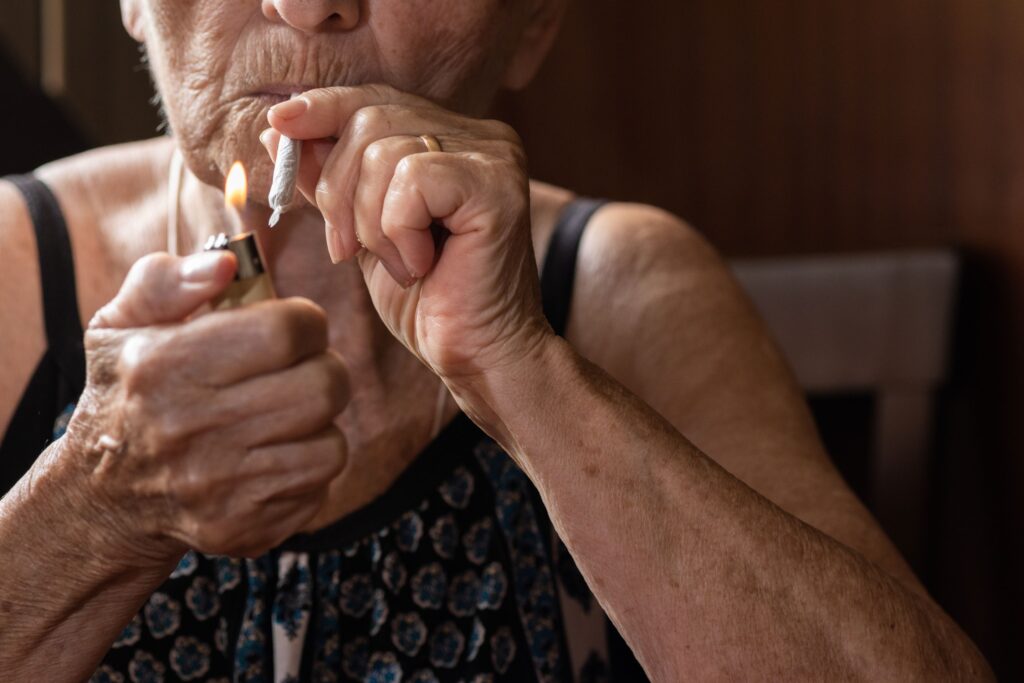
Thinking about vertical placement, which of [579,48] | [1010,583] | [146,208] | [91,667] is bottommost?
[1010,583]

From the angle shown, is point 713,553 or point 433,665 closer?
point 713,553

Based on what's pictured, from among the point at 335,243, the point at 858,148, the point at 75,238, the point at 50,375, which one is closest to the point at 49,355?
the point at 50,375

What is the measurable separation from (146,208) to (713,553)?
78 cm

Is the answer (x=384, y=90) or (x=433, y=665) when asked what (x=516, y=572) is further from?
(x=384, y=90)

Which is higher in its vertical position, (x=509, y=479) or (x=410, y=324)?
(x=410, y=324)

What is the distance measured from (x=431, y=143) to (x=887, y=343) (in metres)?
1.54

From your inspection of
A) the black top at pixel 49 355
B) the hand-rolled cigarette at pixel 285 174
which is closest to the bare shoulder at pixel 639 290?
the black top at pixel 49 355

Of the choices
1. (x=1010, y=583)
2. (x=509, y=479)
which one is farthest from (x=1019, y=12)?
(x=509, y=479)

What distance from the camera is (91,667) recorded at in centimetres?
94

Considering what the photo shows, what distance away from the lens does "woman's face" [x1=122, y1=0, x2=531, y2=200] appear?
102 cm

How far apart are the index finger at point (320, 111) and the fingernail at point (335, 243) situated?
69mm

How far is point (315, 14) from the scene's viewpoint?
0.99m

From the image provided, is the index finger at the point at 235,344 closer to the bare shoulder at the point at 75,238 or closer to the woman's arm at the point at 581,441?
the woman's arm at the point at 581,441

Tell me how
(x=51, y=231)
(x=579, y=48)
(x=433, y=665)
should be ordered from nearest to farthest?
(x=433, y=665)
(x=51, y=231)
(x=579, y=48)
